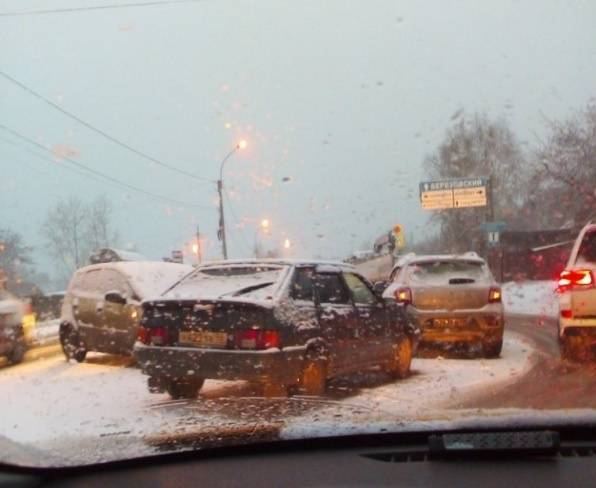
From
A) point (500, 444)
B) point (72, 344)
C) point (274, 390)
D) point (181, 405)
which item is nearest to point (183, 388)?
point (274, 390)

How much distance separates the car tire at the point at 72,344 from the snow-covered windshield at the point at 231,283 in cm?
462

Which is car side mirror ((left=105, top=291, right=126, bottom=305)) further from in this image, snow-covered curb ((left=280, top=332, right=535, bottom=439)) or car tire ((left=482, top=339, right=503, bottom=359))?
car tire ((left=482, top=339, right=503, bottom=359))

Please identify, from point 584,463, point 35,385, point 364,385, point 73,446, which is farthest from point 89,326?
point 584,463

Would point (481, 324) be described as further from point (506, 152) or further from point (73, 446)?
point (506, 152)

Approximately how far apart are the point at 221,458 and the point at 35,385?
250 inches

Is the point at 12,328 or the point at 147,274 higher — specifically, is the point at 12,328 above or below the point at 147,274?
below

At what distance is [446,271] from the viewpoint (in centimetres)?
1155

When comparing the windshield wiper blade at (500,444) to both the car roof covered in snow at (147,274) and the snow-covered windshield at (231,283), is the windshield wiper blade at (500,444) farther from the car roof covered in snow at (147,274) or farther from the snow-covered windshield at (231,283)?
the car roof covered in snow at (147,274)

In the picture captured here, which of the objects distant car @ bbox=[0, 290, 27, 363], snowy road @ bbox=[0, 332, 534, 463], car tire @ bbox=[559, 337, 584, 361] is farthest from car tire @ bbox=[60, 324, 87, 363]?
car tire @ bbox=[559, 337, 584, 361]

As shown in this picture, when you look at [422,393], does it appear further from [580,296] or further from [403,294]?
[403,294]

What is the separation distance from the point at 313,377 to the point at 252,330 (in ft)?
2.66

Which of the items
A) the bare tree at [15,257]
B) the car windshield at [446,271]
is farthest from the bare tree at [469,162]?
the car windshield at [446,271]

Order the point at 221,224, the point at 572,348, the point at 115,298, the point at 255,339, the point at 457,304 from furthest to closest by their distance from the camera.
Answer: the point at 221,224
the point at 457,304
the point at 115,298
the point at 572,348
the point at 255,339

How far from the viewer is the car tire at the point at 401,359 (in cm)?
923
